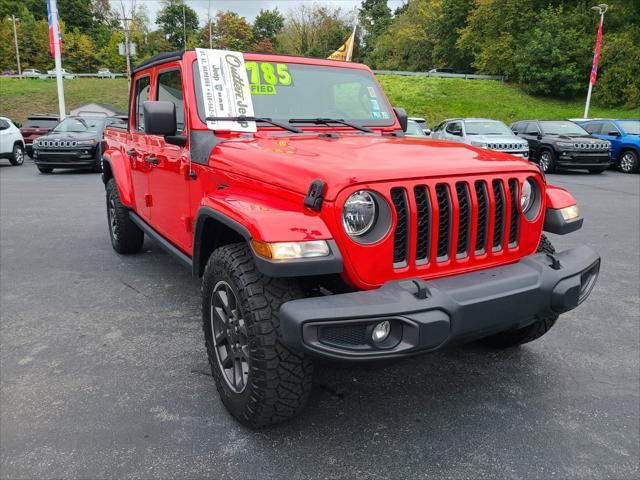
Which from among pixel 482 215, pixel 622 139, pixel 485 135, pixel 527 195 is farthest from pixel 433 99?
pixel 482 215

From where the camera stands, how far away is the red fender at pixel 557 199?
292 cm

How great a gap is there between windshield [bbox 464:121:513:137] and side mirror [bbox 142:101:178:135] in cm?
1343

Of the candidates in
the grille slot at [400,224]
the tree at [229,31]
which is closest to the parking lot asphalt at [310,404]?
the grille slot at [400,224]

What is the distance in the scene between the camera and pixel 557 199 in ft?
9.71

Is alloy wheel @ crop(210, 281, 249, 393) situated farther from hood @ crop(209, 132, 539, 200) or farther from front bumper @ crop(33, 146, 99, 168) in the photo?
front bumper @ crop(33, 146, 99, 168)

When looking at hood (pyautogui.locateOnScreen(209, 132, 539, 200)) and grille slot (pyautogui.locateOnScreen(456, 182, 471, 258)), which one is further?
grille slot (pyautogui.locateOnScreen(456, 182, 471, 258))

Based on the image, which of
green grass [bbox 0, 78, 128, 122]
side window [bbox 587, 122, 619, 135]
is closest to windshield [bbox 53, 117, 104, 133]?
side window [bbox 587, 122, 619, 135]

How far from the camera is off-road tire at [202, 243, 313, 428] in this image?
222cm

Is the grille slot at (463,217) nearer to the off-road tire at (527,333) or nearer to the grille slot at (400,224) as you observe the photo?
the grille slot at (400,224)

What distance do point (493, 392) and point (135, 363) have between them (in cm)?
223

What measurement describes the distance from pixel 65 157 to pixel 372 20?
74.5m

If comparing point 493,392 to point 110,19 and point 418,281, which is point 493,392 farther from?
point 110,19

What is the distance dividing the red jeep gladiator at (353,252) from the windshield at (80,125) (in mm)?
12645

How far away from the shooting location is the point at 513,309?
2299 millimetres
